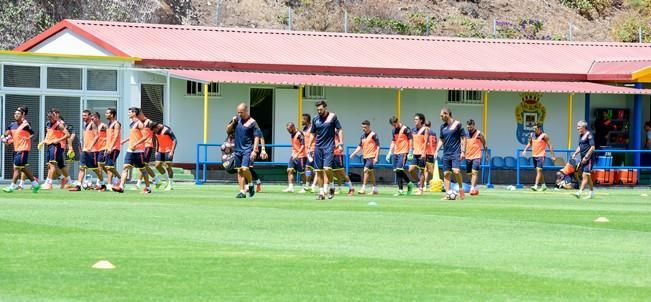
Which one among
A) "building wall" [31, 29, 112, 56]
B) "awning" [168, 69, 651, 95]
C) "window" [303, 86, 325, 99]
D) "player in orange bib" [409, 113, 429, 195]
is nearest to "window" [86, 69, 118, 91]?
"building wall" [31, 29, 112, 56]

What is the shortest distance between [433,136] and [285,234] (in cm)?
1796

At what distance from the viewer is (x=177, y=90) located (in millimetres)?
42000

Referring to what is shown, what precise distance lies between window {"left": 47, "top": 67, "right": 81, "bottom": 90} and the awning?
2578mm

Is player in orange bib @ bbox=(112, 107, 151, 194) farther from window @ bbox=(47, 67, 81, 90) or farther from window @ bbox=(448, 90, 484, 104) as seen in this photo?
window @ bbox=(448, 90, 484, 104)

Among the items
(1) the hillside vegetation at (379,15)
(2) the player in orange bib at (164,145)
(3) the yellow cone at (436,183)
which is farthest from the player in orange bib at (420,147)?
(1) the hillside vegetation at (379,15)

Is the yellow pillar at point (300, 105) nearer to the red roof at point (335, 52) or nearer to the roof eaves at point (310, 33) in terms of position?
the red roof at point (335, 52)

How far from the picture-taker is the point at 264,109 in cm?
4381

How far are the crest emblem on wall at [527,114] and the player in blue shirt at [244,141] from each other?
20.1m

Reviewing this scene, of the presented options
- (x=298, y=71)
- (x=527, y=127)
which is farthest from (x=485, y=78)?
(x=298, y=71)

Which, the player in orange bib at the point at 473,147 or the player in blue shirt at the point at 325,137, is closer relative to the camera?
the player in blue shirt at the point at 325,137

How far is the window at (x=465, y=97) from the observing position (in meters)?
46.0

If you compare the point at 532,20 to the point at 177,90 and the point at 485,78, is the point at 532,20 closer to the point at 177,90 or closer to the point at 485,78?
the point at 485,78

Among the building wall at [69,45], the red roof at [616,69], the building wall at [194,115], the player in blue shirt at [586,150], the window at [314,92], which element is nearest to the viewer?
the player in blue shirt at [586,150]

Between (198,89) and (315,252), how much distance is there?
27.4 m
